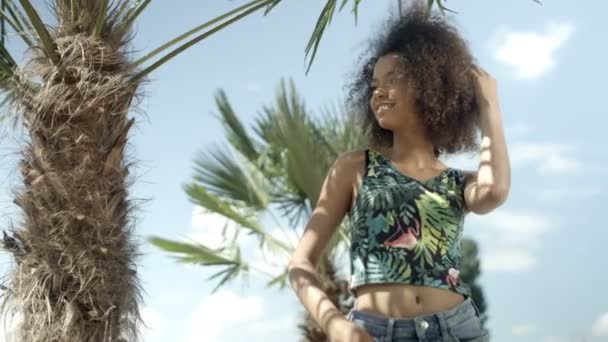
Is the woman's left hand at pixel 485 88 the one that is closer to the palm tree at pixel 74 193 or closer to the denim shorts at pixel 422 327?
the denim shorts at pixel 422 327

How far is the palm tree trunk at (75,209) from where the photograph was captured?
100 inches

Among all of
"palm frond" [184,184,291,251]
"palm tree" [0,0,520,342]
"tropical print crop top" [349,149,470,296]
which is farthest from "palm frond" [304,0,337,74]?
"palm frond" [184,184,291,251]

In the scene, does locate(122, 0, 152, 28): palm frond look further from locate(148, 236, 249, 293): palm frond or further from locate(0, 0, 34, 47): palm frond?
locate(148, 236, 249, 293): palm frond

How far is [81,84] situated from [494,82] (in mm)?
1345

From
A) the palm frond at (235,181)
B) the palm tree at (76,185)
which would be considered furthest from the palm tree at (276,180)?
the palm tree at (76,185)

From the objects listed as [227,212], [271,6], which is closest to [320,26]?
[271,6]

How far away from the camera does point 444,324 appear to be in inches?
63.7

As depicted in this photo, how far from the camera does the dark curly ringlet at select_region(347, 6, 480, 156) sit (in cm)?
194

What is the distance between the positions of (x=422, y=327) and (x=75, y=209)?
1.34 m

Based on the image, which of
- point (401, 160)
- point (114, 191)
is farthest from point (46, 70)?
point (401, 160)

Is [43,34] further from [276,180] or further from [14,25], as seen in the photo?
[276,180]

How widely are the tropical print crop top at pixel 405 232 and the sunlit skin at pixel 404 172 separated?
27mm

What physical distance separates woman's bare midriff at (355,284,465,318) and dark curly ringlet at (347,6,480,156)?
457 mm

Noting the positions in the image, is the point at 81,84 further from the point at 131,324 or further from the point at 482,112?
the point at 482,112
